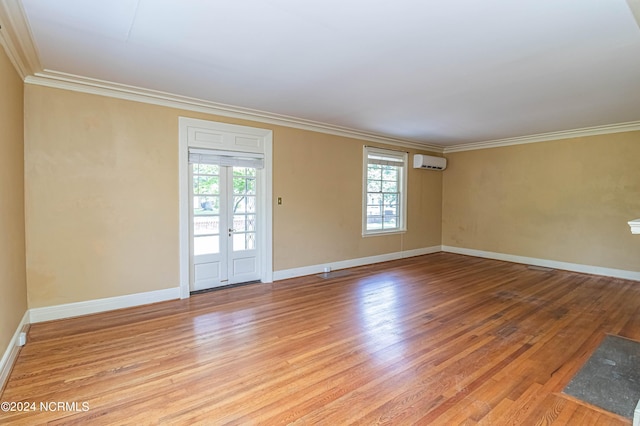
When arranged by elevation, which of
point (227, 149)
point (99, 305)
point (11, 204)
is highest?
point (227, 149)

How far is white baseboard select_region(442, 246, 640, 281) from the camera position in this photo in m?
5.46

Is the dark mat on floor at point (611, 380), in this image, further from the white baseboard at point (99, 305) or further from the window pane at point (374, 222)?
the white baseboard at point (99, 305)

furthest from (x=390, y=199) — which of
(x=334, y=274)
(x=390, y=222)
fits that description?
(x=334, y=274)

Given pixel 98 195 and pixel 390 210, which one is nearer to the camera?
pixel 98 195

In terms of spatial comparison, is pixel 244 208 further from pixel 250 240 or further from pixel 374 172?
pixel 374 172

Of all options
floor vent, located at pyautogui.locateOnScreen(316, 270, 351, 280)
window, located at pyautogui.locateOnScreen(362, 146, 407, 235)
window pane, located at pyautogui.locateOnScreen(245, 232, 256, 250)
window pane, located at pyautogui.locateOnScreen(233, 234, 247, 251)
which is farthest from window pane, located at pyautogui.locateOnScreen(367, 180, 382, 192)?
window pane, located at pyautogui.locateOnScreen(233, 234, 247, 251)

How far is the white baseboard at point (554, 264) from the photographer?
546 cm

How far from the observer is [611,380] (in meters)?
2.40

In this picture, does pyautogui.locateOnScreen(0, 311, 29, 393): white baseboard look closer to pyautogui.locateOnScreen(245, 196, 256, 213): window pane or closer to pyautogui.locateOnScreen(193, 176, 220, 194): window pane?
pyautogui.locateOnScreen(193, 176, 220, 194): window pane

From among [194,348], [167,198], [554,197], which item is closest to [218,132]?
[167,198]

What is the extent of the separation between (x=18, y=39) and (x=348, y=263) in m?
5.29

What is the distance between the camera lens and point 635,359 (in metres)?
2.71

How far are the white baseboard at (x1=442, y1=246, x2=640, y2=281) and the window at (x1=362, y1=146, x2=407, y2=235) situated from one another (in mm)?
1809

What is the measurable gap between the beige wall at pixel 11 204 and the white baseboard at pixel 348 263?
10.1 feet
